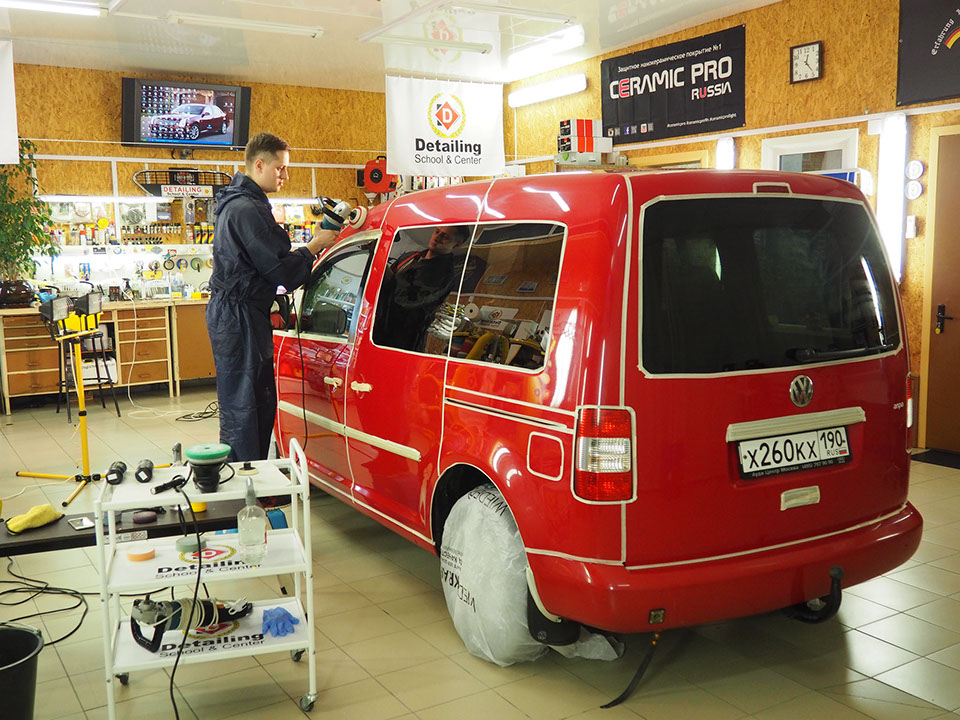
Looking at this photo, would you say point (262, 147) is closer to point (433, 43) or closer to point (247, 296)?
point (247, 296)

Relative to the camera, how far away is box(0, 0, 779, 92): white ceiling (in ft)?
22.7

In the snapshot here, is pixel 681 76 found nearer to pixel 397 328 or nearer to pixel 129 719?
pixel 397 328

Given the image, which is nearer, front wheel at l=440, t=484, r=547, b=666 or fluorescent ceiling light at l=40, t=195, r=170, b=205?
front wheel at l=440, t=484, r=547, b=666

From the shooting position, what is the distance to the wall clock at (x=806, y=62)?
268 inches

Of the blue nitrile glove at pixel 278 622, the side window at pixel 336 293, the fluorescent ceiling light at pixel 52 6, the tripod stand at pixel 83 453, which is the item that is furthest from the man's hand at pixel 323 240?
the fluorescent ceiling light at pixel 52 6

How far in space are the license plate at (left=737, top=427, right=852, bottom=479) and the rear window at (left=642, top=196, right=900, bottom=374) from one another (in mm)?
236

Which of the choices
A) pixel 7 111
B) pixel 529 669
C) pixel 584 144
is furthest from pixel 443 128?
pixel 529 669

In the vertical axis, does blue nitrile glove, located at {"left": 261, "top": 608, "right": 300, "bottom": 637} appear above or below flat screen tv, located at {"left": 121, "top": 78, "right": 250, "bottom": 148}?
below

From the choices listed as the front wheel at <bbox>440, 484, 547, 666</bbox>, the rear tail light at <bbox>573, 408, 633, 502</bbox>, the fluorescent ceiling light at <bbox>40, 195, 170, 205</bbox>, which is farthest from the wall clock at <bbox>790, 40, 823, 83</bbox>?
the fluorescent ceiling light at <bbox>40, 195, 170, 205</bbox>

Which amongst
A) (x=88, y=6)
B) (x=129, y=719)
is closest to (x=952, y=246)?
(x=129, y=719)

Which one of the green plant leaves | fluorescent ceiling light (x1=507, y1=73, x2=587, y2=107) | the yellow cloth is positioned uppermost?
fluorescent ceiling light (x1=507, y1=73, x2=587, y2=107)

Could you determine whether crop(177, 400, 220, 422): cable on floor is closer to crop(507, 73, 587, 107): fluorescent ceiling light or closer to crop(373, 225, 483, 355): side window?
crop(373, 225, 483, 355): side window

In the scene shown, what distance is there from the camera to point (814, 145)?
6.92m

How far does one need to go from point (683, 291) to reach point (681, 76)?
19.9 feet
